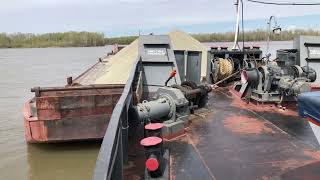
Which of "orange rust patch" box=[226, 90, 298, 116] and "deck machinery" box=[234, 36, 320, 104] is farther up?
"deck machinery" box=[234, 36, 320, 104]

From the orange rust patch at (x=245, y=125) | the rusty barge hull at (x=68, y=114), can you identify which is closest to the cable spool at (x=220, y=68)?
the rusty barge hull at (x=68, y=114)

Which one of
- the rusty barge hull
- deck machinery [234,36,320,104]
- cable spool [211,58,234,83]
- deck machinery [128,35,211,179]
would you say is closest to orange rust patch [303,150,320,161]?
deck machinery [128,35,211,179]

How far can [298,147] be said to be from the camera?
535 centimetres

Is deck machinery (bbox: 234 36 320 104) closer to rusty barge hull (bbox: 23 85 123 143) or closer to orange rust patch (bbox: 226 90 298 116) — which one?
orange rust patch (bbox: 226 90 298 116)

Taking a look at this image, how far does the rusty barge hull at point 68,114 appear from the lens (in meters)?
9.05

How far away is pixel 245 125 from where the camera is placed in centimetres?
659

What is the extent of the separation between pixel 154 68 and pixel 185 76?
3.93 feet

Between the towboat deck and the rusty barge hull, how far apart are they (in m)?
3.30

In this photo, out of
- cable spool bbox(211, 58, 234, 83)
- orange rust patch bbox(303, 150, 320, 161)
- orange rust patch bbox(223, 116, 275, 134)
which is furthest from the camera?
cable spool bbox(211, 58, 234, 83)

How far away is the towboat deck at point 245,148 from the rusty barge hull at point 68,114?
330 cm

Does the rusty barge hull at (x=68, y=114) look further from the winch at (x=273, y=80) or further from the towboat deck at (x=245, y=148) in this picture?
the winch at (x=273, y=80)

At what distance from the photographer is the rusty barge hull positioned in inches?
356

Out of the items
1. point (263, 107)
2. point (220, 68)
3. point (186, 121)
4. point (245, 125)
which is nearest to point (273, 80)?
point (263, 107)

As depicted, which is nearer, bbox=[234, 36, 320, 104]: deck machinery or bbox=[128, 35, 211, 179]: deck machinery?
bbox=[128, 35, 211, 179]: deck machinery
